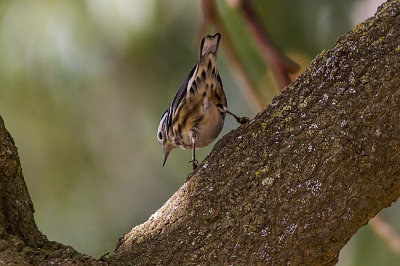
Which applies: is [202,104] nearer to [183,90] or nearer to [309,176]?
[183,90]

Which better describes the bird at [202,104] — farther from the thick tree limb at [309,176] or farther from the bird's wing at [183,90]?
the thick tree limb at [309,176]

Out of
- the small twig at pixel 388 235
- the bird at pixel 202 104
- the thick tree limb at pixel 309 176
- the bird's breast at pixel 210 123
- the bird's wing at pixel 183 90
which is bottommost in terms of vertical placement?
the thick tree limb at pixel 309 176

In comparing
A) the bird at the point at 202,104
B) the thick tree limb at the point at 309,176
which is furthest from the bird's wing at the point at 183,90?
the thick tree limb at the point at 309,176

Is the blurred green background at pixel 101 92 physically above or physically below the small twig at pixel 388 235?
above

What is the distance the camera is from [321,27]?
3.34m

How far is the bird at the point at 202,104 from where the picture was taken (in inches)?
97.0

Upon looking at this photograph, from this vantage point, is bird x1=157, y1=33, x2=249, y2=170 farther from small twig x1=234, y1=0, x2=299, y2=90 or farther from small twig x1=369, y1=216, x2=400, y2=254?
small twig x1=369, y1=216, x2=400, y2=254

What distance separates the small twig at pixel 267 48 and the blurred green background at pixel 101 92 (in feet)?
0.15

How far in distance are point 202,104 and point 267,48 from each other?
953 millimetres

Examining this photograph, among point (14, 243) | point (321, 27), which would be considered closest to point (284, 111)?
point (14, 243)

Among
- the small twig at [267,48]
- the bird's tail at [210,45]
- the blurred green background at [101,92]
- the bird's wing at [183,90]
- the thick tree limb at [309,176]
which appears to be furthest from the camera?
the blurred green background at [101,92]

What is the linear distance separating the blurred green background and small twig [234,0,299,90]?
4cm

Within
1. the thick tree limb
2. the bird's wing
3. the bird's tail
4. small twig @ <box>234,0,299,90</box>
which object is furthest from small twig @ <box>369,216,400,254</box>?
the thick tree limb

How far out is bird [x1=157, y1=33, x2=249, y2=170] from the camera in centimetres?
246
